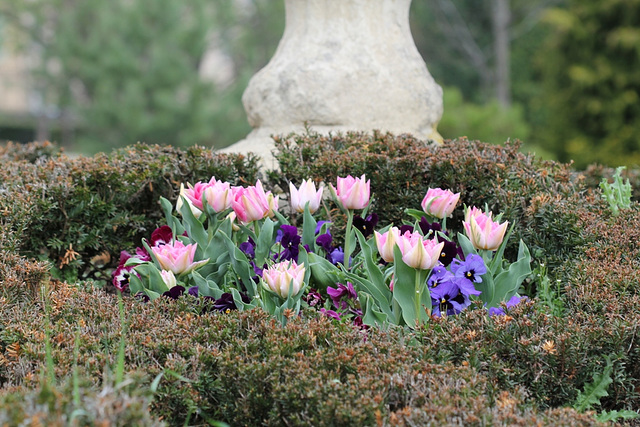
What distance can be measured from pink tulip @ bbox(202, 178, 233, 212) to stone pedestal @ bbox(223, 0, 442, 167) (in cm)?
144

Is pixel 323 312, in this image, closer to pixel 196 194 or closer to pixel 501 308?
pixel 501 308

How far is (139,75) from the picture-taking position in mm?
13109

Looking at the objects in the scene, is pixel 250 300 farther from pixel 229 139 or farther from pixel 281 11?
pixel 281 11

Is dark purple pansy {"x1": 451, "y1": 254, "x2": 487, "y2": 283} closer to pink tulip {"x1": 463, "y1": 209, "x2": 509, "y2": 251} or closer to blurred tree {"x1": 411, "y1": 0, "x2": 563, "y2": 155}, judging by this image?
pink tulip {"x1": 463, "y1": 209, "x2": 509, "y2": 251}

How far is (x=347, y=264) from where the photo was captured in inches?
111

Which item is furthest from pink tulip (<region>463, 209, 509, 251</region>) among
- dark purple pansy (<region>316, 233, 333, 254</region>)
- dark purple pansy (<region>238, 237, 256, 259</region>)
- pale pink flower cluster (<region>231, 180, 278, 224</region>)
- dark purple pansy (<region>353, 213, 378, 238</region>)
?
dark purple pansy (<region>238, 237, 256, 259</region>)

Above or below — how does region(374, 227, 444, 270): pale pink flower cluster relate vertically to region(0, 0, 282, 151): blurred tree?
below

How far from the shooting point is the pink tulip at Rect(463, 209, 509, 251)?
2443mm

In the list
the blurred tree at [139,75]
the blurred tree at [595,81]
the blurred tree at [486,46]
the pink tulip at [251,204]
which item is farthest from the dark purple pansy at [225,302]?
the blurred tree at [486,46]

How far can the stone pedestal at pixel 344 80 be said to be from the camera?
4.27 meters

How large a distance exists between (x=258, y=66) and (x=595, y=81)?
9.97 m

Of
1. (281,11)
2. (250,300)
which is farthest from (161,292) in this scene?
(281,11)

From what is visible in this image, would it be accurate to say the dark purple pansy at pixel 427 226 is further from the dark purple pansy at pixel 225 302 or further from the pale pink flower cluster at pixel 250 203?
the dark purple pansy at pixel 225 302

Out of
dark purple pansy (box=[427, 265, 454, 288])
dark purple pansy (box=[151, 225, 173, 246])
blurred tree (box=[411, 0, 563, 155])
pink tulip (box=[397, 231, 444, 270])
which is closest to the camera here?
pink tulip (box=[397, 231, 444, 270])
